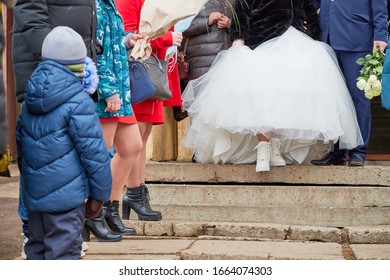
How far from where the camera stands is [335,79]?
7543mm

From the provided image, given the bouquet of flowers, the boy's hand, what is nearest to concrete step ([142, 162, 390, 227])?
the bouquet of flowers

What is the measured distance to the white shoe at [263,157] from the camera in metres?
7.50

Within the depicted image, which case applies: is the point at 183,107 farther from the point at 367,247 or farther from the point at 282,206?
the point at 367,247

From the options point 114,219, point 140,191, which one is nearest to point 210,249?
point 114,219

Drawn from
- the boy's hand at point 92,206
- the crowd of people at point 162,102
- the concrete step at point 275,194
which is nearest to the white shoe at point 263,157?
the crowd of people at point 162,102

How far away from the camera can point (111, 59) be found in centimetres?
582

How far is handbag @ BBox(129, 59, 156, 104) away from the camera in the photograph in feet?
20.4

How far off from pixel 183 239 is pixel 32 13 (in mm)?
2381

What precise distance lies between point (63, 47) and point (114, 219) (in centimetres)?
189

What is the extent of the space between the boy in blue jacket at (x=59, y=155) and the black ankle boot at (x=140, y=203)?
74.2 inches

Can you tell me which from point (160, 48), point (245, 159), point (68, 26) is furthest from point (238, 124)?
point (68, 26)

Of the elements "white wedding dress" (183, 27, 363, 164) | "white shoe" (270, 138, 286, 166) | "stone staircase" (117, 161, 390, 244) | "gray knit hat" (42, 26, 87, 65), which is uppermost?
"gray knit hat" (42, 26, 87, 65)

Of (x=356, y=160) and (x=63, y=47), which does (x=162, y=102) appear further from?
(x=63, y=47)

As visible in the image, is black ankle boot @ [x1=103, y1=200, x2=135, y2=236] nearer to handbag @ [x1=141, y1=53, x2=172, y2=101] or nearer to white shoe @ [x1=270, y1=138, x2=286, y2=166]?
handbag @ [x1=141, y1=53, x2=172, y2=101]
